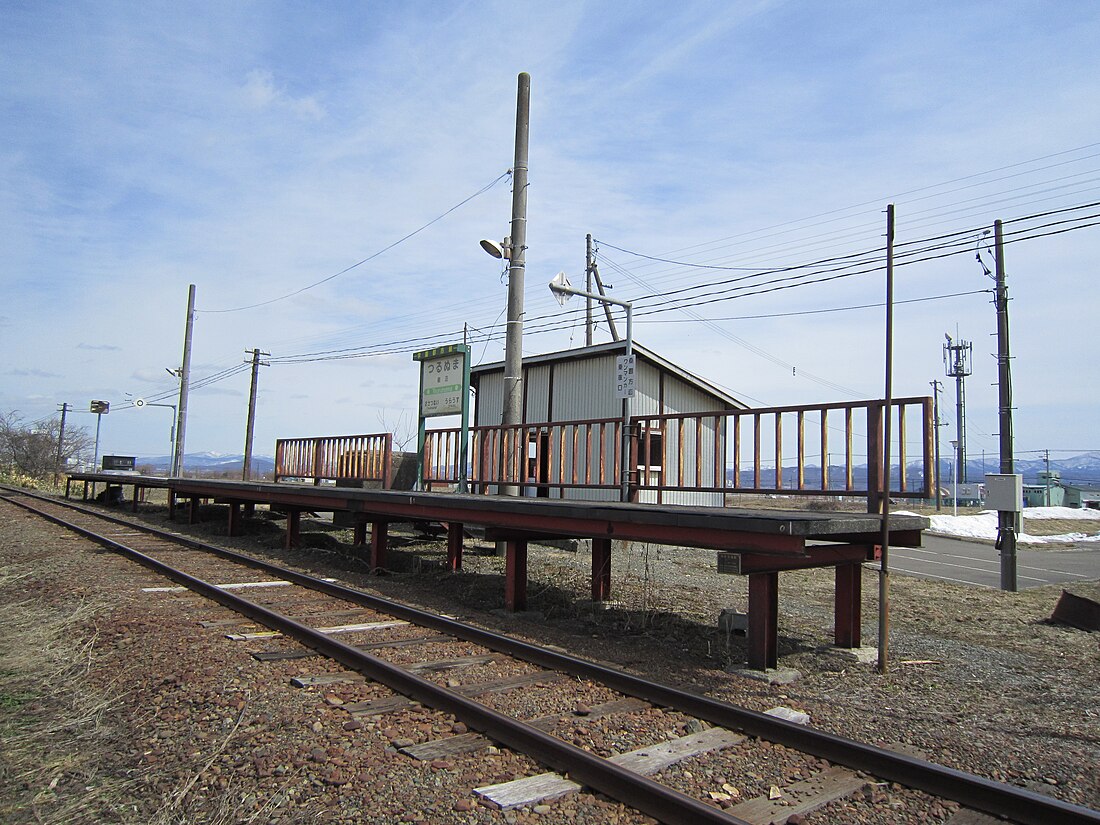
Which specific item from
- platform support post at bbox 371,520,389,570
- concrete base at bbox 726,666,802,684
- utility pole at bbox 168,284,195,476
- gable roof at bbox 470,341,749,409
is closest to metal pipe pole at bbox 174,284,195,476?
utility pole at bbox 168,284,195,476

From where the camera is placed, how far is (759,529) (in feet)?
18.2

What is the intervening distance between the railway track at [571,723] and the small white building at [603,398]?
10384 mm

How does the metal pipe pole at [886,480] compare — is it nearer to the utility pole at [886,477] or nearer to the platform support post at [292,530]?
the utility pole at [886,477]

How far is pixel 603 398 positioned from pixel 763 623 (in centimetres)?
1233

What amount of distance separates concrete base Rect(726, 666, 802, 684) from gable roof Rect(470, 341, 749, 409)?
11.2m

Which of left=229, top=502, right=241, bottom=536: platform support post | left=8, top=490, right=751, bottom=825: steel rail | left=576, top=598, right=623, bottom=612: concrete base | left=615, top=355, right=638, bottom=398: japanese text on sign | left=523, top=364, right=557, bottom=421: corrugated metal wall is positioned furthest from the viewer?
left=523, top=364, right=557, bottom=421: corrugated metal wall

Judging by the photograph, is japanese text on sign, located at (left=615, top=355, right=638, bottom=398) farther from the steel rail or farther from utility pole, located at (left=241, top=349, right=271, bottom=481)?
utility pole, located at (left=241, top=349, right=271, bottom=481)

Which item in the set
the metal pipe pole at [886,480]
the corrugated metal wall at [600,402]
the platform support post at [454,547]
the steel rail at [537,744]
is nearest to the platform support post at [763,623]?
the metal pipe pole at [886,480]

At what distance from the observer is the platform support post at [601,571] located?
899 cm

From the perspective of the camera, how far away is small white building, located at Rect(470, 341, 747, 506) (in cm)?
1767

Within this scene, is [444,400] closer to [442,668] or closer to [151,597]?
[151,597]

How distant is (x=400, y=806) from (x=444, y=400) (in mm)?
10738

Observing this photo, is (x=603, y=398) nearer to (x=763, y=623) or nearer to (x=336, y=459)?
(x=336, y=459)

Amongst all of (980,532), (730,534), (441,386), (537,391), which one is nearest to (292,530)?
(441,386)
